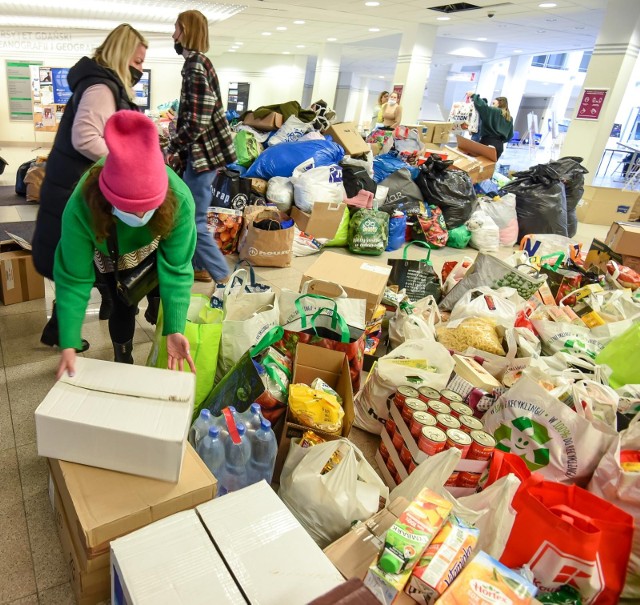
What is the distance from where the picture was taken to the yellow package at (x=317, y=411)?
153 centimetres

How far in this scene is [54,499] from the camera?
136 centimetres

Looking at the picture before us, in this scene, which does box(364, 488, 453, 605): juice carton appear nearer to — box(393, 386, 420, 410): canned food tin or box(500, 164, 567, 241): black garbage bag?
box(393, 386, 420, 410): canned food tin

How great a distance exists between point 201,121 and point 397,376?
1719mm

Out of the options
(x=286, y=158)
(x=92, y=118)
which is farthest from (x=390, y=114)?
(x=92, y=118)

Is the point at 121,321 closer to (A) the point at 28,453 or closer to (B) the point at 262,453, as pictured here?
(A) the point at 28,453

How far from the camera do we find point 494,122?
662 cm

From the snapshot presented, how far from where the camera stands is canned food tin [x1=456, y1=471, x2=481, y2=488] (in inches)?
60.9

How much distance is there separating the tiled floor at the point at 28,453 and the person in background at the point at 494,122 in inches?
212

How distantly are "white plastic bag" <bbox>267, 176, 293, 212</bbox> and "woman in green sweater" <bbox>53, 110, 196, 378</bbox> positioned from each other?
8.98ft

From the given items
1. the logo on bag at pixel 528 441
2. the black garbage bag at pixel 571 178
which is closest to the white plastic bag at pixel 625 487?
the logo on bag at pixel 528 441

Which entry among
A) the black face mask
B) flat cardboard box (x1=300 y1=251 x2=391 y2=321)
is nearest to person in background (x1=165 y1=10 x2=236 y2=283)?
the black face mask

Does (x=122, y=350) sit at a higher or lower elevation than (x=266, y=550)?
lower

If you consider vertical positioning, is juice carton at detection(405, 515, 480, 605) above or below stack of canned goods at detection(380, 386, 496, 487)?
above

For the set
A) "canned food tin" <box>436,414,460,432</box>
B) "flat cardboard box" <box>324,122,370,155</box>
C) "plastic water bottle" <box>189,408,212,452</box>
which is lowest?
"plastic water bottle" <box>189,408,212,452</box>
